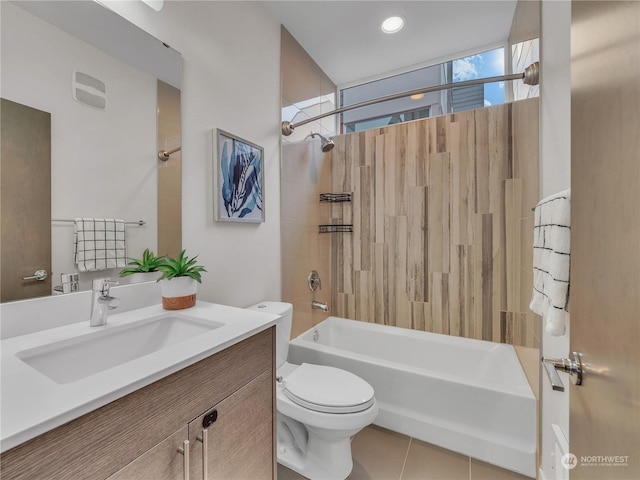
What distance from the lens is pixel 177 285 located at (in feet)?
3.61

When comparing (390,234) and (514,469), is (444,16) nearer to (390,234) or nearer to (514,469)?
(390,234)

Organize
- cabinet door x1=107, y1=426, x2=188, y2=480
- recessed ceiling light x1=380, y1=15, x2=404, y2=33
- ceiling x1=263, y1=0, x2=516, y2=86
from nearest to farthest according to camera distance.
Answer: cabinet door x1=107, y1=426, x2=188, y2=480 < ceiling x1=263, y1=0, x2=516, y2=86 < recessed ceiling light x1=380, y1=15, x2=404, y2=33

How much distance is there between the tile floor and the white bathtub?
0.04m

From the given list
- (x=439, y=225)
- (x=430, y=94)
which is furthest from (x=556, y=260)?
(x=430, y=94)

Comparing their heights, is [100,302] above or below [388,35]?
below

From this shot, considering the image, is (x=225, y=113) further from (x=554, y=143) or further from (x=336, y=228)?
(x=554, y=143)

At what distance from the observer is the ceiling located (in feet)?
6.14

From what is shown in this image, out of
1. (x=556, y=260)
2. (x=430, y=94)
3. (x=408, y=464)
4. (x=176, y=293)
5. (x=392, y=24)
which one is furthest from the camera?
(x=430, y=94)

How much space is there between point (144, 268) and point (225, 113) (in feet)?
3.07

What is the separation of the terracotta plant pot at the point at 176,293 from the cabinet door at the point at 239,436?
44 centimetres

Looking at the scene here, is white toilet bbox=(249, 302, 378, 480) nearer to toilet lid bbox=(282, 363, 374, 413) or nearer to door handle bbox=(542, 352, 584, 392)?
toilet lid bbox=(282, 363, 374, 413)

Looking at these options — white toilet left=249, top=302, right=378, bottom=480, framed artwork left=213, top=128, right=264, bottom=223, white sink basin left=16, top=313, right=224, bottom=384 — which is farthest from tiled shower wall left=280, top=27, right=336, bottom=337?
white sink basin left=16, top=313, right=224, bottom=384

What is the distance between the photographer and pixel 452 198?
7.18 ft

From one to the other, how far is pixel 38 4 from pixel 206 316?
1.15 meters
